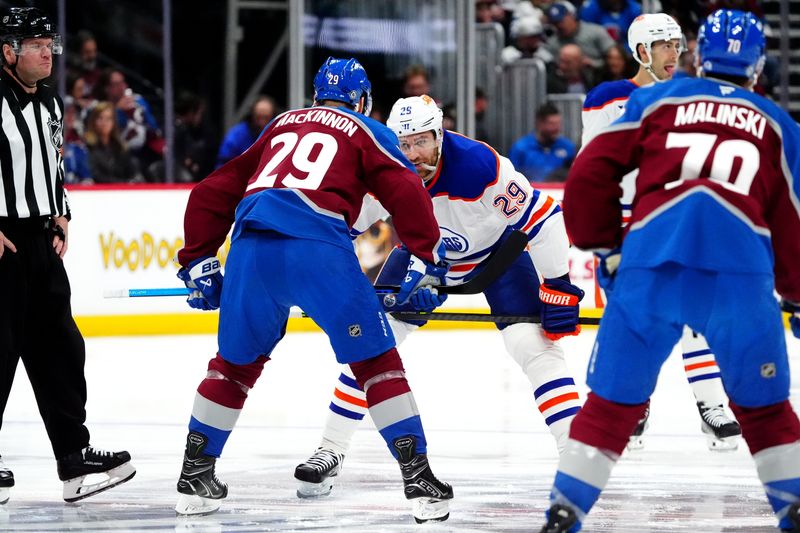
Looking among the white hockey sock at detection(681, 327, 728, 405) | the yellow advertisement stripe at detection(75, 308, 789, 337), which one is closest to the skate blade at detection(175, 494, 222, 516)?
the white hockey sock at detection(681, 327, 728, 405)

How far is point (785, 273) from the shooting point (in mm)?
2854

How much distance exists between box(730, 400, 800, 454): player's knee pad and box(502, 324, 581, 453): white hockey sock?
98cm

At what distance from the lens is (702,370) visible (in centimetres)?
447

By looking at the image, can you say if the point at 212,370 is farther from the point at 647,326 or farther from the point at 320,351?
the point at 320,351

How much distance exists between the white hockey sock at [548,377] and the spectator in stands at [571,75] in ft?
17.9

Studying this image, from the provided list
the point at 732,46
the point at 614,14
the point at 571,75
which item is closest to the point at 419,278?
the point at 732,46

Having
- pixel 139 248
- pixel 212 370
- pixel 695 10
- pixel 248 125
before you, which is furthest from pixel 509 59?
pixel 212 370

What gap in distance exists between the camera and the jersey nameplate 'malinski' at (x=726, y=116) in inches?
108

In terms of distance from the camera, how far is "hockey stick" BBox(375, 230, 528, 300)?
3920 mm

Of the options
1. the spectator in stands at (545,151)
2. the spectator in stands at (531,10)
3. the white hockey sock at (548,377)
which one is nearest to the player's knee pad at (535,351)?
the white hockey sock at (548,377)

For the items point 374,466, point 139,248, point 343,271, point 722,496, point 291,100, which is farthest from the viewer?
point 291,100

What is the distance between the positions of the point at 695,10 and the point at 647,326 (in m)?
7.54

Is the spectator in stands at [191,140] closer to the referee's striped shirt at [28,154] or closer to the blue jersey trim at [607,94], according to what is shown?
the blue jersey trim at [607,94]

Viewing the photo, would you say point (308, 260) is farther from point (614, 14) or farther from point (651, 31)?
point (614, 14)
